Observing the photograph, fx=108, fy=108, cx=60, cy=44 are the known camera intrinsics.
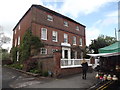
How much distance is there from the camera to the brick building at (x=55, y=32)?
53.3 ft

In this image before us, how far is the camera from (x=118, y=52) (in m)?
6.40

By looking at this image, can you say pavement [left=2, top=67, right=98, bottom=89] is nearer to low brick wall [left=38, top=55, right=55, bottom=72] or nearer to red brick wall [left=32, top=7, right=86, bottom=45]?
low brick wall [left=38, top=55, right=55, bottom=72]

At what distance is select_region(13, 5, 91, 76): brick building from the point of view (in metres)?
16.2

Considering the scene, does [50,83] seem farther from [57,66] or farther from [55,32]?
[55,32]

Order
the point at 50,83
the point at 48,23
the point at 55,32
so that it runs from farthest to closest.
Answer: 1. the point at 55,32
2. the point at 48,23
3. the point at 50,83

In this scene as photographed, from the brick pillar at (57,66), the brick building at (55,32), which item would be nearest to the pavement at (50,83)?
the brick pillar at (57,66)

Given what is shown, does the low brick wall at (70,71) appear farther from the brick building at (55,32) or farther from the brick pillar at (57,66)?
the brick pillar at (57,66)

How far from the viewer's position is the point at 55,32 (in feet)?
62.7

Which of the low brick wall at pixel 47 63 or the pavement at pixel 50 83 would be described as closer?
the pavement at pixel 50 83

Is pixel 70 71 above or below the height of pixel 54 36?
below

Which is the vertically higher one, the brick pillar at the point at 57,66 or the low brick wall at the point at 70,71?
the brick pillar at the point at 57,66

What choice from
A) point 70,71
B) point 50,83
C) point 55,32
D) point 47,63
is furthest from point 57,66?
point 55,32

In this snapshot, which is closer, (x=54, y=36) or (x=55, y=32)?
(x=54, y=36)

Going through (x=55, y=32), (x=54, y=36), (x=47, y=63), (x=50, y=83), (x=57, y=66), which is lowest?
(x=50, y=83)
